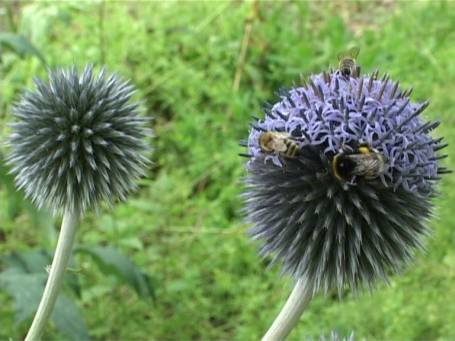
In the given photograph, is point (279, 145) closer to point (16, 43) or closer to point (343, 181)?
point (343, 181)

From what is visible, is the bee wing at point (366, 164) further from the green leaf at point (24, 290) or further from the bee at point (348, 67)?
the green leaf at point (24, 290)

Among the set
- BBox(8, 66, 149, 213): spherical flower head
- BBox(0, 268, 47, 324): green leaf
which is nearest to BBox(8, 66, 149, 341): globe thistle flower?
BBox(8, 66, 149, 213): spherical flower head

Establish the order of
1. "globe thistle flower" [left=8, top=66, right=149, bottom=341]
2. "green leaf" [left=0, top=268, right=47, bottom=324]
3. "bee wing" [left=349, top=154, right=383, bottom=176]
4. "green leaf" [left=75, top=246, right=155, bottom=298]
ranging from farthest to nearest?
"green leaf" [left=75, top=246, right=155, bottom=298] → "green leaf" [left=0, top=268, right=47, bottom=324] → "globe thistle flower" [left=8, top=66, right=149, bottom=341] → "bee wing" [left=349, top=154, right=383, bottom=176]

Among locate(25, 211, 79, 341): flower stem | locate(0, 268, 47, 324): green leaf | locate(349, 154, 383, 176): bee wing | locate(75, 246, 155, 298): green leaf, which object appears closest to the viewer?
locate(349, 154, 383, 176): bee wing

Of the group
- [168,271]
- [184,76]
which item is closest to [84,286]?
[168,271]

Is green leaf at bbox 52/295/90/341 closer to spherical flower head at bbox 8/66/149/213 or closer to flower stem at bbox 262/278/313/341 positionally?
spherical flower head at bbox 8/66/149/213

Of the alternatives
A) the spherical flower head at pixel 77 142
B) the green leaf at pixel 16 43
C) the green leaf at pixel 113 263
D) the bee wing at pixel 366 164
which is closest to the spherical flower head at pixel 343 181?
the bee wing at pixel 366 164
